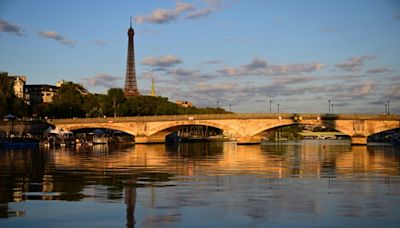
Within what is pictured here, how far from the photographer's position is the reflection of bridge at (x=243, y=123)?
308 ft

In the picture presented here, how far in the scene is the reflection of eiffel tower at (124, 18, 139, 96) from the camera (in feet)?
531

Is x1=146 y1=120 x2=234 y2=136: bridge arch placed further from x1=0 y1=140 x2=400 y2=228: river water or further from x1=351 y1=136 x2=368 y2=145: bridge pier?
x1=0 y1=140 x2=400 y2=228: river water

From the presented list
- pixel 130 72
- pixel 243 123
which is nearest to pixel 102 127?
pixel 243 123

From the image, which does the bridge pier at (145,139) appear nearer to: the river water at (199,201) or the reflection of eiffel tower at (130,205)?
the river water at (199,201)

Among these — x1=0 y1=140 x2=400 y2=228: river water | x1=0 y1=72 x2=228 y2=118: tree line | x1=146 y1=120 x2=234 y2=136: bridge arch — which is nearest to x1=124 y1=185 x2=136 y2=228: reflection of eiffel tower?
x1=0 y1=140 x2=400 y2=228: river water

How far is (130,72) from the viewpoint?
163375 mm

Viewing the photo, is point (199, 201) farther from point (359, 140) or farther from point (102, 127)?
point (102, 127)

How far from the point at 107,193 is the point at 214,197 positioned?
3953mm

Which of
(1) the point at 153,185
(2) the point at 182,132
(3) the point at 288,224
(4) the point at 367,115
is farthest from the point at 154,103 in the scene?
(3) the point at 288,224

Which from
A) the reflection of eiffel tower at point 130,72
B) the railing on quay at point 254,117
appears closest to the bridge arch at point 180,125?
the railing on quay at point 254,117

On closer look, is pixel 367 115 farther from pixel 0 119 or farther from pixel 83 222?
pixel 83 222

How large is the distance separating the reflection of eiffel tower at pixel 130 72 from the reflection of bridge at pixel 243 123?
54.4m

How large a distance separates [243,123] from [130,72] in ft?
230

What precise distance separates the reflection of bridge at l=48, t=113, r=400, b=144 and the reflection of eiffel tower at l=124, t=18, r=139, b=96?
5440 centimetres
